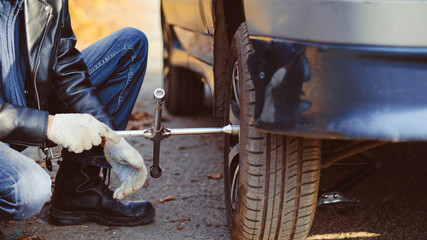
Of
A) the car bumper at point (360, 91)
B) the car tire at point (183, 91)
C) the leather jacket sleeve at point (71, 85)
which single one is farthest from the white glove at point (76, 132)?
the car tire at point (183, 91)

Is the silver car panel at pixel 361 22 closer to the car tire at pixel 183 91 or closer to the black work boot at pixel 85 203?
the black work boot at pixel 85 203

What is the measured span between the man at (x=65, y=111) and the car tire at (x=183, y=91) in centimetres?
166

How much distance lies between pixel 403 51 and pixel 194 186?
1.67m

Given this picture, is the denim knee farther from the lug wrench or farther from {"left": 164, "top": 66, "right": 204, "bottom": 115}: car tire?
{"left": 164, "top": 66, "right": 204, "bottom": 115}: car tire

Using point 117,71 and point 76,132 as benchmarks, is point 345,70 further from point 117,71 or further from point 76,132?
point 117,71

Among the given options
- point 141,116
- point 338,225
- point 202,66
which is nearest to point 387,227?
point 338,225

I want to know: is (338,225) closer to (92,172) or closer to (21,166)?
(92,172)

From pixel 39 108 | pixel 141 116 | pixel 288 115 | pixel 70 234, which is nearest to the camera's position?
pixel 288 115

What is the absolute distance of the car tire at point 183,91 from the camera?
13.0 feet

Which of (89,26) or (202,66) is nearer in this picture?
(202,66)

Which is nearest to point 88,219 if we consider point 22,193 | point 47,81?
point 22,193

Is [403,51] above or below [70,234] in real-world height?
above

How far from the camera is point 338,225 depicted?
214 centimetres

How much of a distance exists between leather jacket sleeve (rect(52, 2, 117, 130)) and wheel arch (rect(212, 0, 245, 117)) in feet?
1.60
